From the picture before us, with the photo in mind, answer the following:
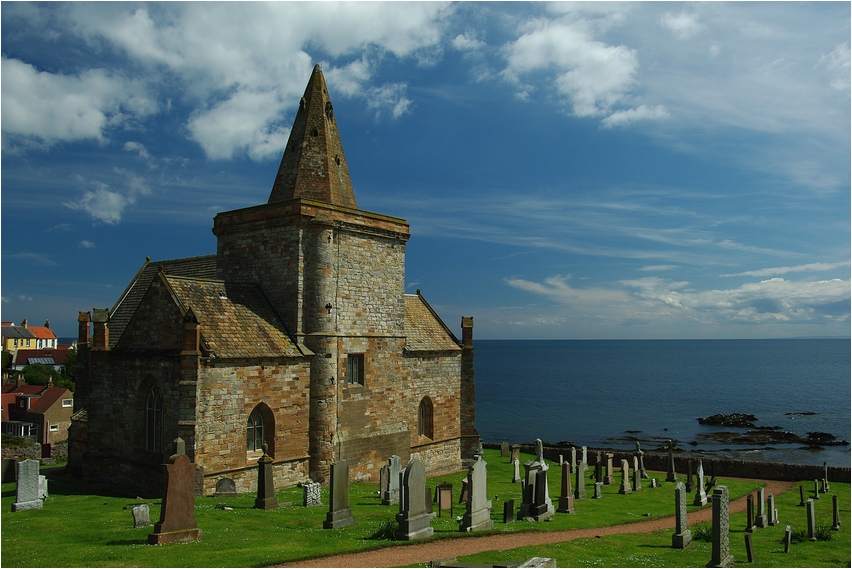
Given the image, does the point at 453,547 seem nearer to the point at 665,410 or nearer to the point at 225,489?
the point at 225,489

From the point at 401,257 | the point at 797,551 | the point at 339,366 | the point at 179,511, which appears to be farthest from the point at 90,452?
the point at 797,551

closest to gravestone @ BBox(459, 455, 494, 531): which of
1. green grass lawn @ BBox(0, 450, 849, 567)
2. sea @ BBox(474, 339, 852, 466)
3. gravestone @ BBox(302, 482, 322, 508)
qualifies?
green grass lawn @ BBox(0, 450, 849, 567)

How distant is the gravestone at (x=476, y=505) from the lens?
A: 15.3m

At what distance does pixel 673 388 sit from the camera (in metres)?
119

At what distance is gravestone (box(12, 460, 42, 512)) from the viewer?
17.4m

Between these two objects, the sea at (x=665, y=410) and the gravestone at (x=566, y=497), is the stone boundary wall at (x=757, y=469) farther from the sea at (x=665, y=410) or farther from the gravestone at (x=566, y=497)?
the sea at (x=665, y=410)

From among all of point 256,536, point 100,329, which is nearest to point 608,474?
point 256,536

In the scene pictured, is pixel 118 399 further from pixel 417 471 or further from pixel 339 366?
pixel 417 471

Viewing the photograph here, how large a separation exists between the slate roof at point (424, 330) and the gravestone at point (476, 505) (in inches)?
442

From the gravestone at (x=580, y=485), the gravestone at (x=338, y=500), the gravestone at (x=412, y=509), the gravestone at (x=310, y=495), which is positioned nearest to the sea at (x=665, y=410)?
the gravestone at (x=580, y=485)

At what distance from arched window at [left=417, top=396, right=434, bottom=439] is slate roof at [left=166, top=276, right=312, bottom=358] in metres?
8.12

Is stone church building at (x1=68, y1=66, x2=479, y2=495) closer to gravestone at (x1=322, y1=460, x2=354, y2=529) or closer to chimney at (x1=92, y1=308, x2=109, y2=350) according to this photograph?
chimney at (x1=92, y1=308, x2=109, y2=350)

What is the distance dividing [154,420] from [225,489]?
393cm

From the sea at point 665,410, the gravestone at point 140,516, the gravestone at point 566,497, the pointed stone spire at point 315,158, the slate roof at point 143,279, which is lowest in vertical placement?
the sea at point 665,410
